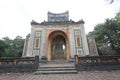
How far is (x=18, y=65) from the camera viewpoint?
396 inches

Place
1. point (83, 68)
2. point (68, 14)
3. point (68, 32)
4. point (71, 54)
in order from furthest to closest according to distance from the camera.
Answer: point (68, 14) < point (68, 32) < point (71, 54) < point (83, 68)

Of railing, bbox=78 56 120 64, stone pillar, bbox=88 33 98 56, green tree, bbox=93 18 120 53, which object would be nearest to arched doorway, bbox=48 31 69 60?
stone pillar, bbox=88 33 98 56

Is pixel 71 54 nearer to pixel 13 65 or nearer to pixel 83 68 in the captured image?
pixel 83 68

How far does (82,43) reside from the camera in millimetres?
17609

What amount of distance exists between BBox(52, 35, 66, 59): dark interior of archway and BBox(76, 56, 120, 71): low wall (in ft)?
34.6

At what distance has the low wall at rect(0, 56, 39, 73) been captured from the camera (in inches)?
391

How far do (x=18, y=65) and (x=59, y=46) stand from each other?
11597mm

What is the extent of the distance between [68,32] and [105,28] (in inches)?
315

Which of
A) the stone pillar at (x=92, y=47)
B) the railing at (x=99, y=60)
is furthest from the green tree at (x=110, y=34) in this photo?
the railing at (x=99, y=60)

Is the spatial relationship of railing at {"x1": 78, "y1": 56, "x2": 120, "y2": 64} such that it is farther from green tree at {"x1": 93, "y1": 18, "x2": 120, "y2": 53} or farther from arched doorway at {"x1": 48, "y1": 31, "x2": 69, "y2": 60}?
green tree at {"x1": 93, "y1": 18, "x2": 120, "y2": 53}

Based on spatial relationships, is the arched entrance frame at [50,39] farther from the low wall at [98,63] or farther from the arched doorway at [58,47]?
the low wall at [98,63]

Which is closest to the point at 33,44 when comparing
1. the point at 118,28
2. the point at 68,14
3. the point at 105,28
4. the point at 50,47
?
the point at 50,47

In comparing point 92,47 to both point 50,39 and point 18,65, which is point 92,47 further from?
point 18,65

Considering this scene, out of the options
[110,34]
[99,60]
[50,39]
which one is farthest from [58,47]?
[99,60]
